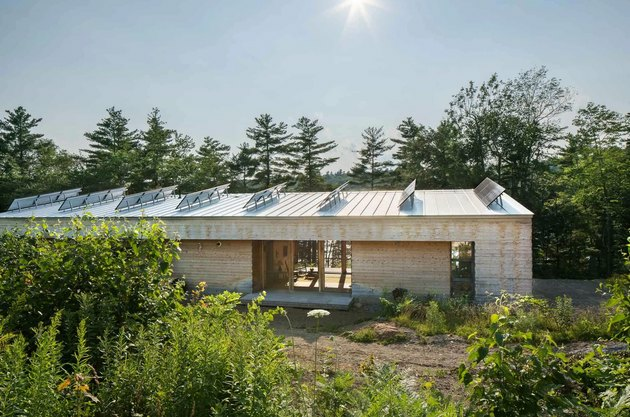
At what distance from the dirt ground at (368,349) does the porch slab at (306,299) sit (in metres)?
0.24

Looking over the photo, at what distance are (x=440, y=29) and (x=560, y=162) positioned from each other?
21500 millimetres

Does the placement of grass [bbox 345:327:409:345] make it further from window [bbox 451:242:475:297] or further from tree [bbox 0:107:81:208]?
tree [bbox 0:107:81:208]

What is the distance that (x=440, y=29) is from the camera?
10.1 metres

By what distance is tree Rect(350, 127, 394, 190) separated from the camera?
39.3 m

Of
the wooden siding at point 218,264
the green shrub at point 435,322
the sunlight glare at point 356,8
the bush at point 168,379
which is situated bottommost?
the green shrub at point 435,322

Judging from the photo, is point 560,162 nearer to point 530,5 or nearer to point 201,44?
point 530,5

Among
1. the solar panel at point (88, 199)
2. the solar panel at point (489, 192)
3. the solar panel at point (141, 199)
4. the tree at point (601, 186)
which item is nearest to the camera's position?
the solar panel at point (489, 192)

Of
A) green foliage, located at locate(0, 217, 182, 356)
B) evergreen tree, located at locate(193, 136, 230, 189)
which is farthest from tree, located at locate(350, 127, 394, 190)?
green foliage, located at locate(0, 217, 182, 356)

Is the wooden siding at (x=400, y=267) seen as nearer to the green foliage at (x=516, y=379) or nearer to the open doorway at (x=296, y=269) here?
the open doorway at (x=296, y=269)

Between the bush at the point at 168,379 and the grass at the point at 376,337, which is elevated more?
the bush at the point at 168,379

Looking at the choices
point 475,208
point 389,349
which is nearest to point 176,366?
point 389,349

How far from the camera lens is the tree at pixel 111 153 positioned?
3225 centimetres

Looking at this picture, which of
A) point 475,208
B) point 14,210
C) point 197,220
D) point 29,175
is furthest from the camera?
point 29,175

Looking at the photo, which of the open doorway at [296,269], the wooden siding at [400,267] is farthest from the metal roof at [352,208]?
the open doorway at [296,269]
